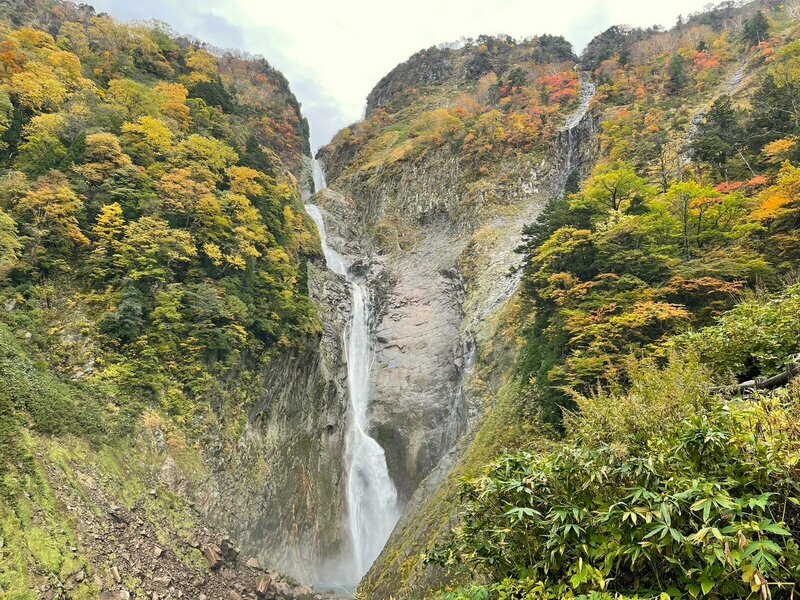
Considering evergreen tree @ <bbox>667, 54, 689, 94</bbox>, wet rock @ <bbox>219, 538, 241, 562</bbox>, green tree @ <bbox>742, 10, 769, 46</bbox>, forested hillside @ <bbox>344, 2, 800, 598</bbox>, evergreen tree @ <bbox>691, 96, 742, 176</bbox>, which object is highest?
green tree @ <bbox>742, 10, 769, 46</bbox>

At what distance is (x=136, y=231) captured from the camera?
18.1 m

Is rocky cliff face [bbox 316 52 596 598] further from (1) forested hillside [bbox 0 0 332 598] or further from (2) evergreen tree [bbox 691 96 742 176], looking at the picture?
(2) evergreen tree [bbox 691 96 742 176]

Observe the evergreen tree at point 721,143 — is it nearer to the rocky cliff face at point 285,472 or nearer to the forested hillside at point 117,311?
the forested hillside at point 117,311

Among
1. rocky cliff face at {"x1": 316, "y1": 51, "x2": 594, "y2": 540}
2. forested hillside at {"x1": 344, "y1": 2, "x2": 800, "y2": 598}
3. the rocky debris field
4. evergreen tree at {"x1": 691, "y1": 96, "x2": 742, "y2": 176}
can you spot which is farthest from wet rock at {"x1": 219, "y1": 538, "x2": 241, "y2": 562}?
evergreen tree at {"x1": 691, "y1": 96, "x2": 742, "y2": 176}

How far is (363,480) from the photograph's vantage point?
997 inches

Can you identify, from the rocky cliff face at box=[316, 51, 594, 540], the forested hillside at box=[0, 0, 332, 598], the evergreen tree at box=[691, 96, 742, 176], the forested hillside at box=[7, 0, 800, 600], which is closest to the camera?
the forested hillside at box=[7, 0, 800, 600]

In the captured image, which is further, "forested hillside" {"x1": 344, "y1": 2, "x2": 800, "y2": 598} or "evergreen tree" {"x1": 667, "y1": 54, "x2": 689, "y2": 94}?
"evergreen tree" {"x1": 667, "y1": 54, "x2": 689, "y2": 94}

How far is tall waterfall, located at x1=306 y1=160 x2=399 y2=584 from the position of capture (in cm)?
2305

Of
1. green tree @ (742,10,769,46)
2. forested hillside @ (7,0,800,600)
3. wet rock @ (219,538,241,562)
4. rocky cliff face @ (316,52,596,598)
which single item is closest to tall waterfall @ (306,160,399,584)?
forested hillside @ (7,0,800,600)

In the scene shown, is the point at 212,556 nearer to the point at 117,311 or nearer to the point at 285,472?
the point at 285,472

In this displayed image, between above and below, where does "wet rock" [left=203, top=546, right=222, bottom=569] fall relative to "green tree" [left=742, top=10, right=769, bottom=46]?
below

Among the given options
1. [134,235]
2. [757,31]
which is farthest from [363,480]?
[757,31]

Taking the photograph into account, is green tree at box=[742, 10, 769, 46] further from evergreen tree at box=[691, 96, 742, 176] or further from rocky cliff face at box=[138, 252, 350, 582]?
rocky cliff face at box=[138, 252, 350, 582]

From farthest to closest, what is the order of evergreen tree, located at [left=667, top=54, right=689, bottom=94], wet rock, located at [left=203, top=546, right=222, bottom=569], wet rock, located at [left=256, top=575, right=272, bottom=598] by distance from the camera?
evergreen tree, located at [left=667, top=54, right=689, bottom=94]
wet rock, located at [left=256, top=575, right=272, bottom=598]
wet rock, located at [left=203, top=546, right=222, bottom=569]
